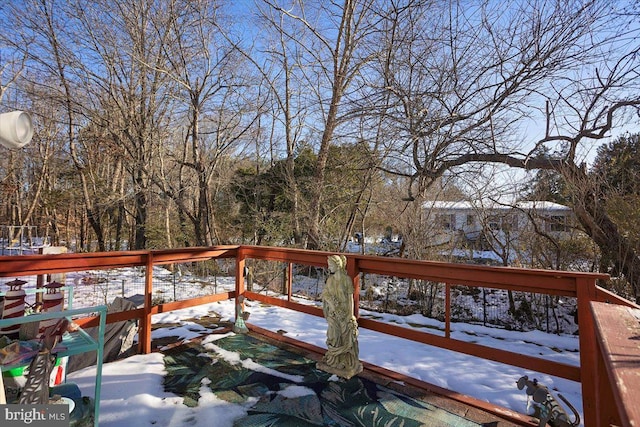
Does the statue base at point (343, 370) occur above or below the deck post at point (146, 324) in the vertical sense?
below

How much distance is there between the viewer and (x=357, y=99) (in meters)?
6.49

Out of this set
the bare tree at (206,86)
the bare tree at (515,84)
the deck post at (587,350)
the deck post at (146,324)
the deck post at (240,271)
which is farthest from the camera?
the bare tree at (206,86)

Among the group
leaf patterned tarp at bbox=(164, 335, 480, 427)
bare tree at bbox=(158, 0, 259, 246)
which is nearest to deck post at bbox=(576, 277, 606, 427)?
leaf patterned tarp at bbox=(164, 335, 480, 427)

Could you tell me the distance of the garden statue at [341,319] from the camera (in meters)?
2.91

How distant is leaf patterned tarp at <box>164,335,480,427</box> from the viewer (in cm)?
229

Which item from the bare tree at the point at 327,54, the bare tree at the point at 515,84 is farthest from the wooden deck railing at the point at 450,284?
the bare tree at the point at 327,54

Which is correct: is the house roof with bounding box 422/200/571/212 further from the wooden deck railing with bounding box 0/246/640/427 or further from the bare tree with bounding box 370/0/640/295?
the wooden deck railing with bounding box 0/246/640/427

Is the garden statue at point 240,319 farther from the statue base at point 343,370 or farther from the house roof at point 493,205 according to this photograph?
the house roof at point 493,205

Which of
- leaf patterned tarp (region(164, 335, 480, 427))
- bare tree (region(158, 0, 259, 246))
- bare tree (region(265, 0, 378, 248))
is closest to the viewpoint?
leaf patterned tarp (region(164, 335, 480, 427))

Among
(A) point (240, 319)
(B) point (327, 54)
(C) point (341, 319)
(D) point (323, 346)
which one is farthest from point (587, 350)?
(B) point (327, 54)

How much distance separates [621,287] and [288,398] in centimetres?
600

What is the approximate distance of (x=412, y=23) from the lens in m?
6.12

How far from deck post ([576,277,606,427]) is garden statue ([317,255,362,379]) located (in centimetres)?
161

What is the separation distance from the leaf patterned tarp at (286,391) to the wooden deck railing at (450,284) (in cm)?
49
